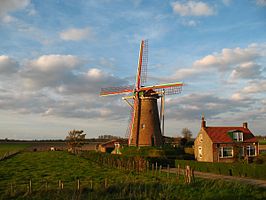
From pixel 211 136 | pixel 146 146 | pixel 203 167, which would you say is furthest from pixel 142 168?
pixel 211 136

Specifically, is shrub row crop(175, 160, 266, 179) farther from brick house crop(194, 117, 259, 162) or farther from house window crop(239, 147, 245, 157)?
house window crop(239, 147, 245, 157)

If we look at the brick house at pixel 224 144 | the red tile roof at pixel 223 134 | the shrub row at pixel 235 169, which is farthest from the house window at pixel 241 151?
the shrub row at pixel 235 169

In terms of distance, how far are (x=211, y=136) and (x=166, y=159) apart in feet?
24.3

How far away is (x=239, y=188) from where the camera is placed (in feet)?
59.1

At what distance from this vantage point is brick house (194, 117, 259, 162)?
3981 centimetres

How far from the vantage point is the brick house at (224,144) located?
3981 cm

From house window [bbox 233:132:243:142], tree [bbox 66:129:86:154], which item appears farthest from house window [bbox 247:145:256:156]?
tree [bbox 66:129:86:154]

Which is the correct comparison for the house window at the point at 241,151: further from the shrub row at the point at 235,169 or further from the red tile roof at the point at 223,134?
the shrub row at the point at 235,169

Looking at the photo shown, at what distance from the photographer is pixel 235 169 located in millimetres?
28344

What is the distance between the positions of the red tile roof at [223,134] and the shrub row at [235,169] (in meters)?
8.55

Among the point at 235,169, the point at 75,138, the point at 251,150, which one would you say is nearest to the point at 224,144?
the point at 251,150

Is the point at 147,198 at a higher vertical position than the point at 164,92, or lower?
lower

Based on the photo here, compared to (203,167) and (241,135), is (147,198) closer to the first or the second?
(203,167)

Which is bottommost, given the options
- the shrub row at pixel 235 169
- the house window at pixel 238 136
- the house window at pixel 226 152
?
the shrub row at pixel 235 169
